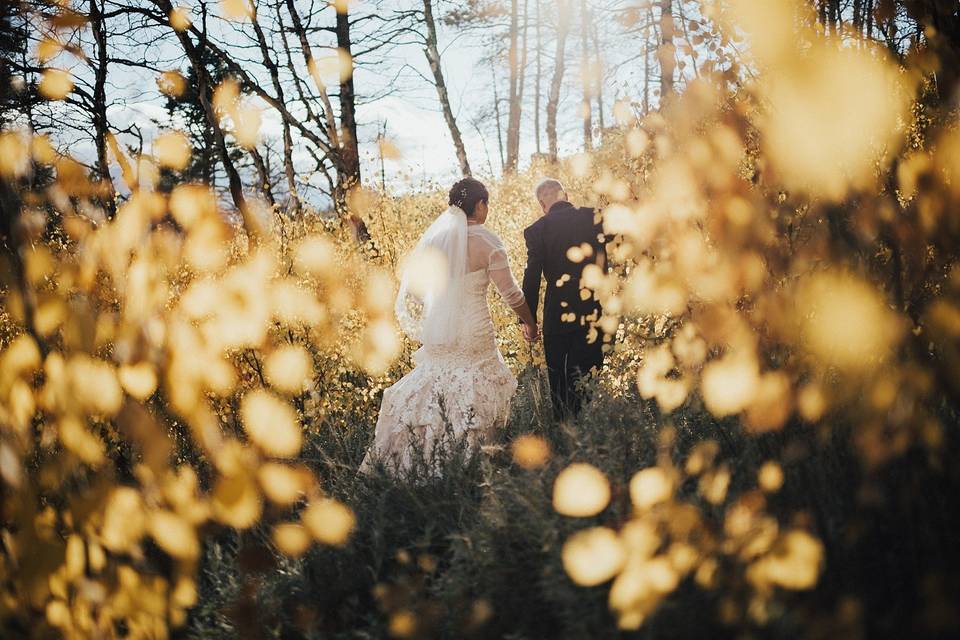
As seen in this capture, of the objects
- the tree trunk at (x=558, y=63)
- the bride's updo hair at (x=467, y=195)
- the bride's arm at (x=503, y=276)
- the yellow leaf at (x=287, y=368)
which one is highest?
the tree trunk at (x=558, y=63)

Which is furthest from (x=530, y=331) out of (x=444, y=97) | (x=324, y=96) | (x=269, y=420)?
(x=444, y=97)

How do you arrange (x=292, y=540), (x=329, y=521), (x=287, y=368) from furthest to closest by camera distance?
(x=287, y=368), (x=329, y=521), (x=292, y=540)

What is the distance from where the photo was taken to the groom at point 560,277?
4.86m

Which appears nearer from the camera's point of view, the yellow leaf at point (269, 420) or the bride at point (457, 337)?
the bride at point (457, 337)

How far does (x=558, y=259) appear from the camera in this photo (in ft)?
16.0

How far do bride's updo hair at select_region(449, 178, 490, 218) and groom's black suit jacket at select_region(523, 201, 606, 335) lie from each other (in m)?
0.88

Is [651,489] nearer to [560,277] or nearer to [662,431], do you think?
[662,431]

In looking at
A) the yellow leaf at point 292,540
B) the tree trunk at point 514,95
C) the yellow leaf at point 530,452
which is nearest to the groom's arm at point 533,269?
the yellow leaf at point 530,452

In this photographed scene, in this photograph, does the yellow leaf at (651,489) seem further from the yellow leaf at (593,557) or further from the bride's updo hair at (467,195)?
the bride's updo hair at (467,195)

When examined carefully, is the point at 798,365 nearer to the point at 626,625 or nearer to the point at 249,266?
the point at 626,625

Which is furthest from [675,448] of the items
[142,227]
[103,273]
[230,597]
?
[103,273]

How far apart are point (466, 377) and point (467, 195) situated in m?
1.09

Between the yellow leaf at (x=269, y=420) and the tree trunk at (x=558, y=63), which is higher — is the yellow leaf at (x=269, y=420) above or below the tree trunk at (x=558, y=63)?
below

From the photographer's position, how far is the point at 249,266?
4465 mm
